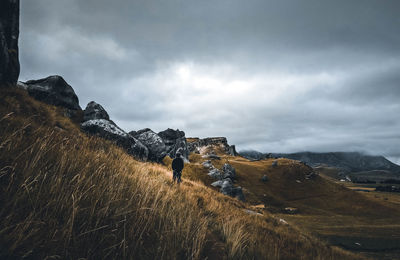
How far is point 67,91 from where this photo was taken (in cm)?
2011

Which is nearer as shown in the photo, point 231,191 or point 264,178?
point 231,191

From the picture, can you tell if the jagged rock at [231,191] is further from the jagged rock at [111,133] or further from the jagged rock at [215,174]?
the jagged rock at [111,133]

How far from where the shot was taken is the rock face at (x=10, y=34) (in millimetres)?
9640

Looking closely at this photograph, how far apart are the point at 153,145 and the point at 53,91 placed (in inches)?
485

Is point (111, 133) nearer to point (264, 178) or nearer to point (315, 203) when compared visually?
point (264, 178)

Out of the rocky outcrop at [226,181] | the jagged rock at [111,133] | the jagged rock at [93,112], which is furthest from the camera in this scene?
the rocky outcrop at [226,181]

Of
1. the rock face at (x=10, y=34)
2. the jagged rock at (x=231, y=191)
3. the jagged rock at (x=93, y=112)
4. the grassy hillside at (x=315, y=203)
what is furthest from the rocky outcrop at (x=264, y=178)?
the rock face at (x=10, y=34)

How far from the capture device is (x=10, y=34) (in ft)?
35.0

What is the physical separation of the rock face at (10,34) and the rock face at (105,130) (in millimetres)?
7282

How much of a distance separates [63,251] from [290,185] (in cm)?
7168

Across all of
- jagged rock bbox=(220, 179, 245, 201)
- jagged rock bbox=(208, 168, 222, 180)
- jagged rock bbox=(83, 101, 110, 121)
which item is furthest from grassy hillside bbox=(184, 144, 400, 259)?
jagged rock bbox=(83, 101, 110, 121)

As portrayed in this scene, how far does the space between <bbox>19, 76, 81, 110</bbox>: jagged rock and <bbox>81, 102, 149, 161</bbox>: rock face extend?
250cm

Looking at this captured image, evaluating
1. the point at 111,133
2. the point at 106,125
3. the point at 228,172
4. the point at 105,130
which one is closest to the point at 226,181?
the point at 228,172

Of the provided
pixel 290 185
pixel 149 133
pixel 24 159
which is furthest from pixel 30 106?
pixel 290 185
